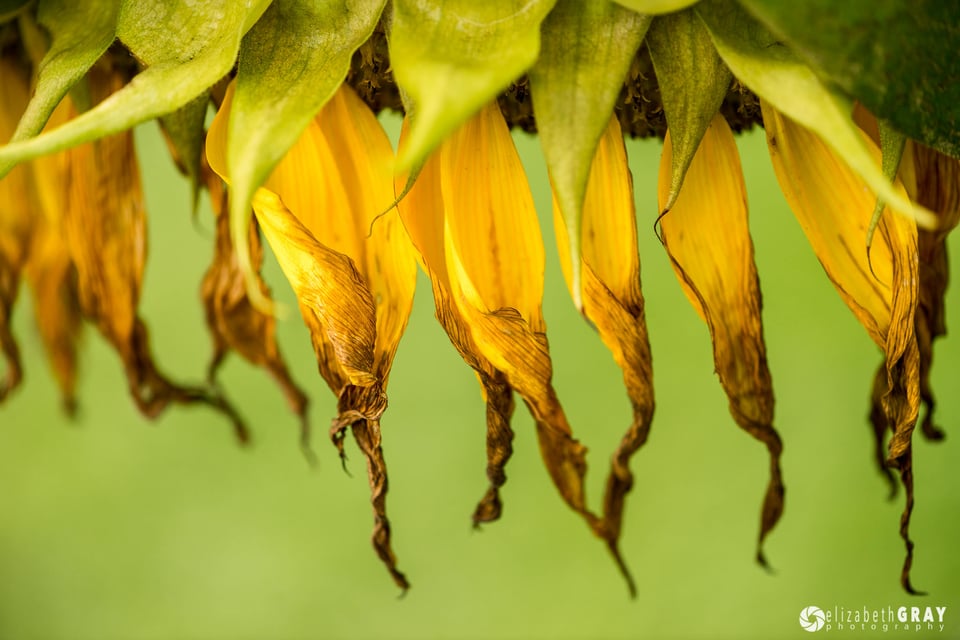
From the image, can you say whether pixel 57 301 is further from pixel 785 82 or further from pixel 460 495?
A: pixel 460 495

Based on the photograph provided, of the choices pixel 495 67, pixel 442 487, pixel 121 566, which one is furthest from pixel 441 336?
pixel 495 67

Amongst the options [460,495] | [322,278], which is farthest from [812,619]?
[322,278]

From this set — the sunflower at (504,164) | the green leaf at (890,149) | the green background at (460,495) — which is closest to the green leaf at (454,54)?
the sunflower at (504,164)

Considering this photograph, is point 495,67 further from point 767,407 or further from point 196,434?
point 196,434

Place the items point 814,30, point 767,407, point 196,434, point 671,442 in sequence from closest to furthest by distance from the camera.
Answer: point 814,30 < point 767,407 < point 671,442 < point 196,434

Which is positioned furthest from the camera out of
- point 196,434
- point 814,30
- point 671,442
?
point 196,434

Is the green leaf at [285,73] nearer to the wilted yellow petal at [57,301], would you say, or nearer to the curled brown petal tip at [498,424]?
the curled brown petal tip at [498,424]
